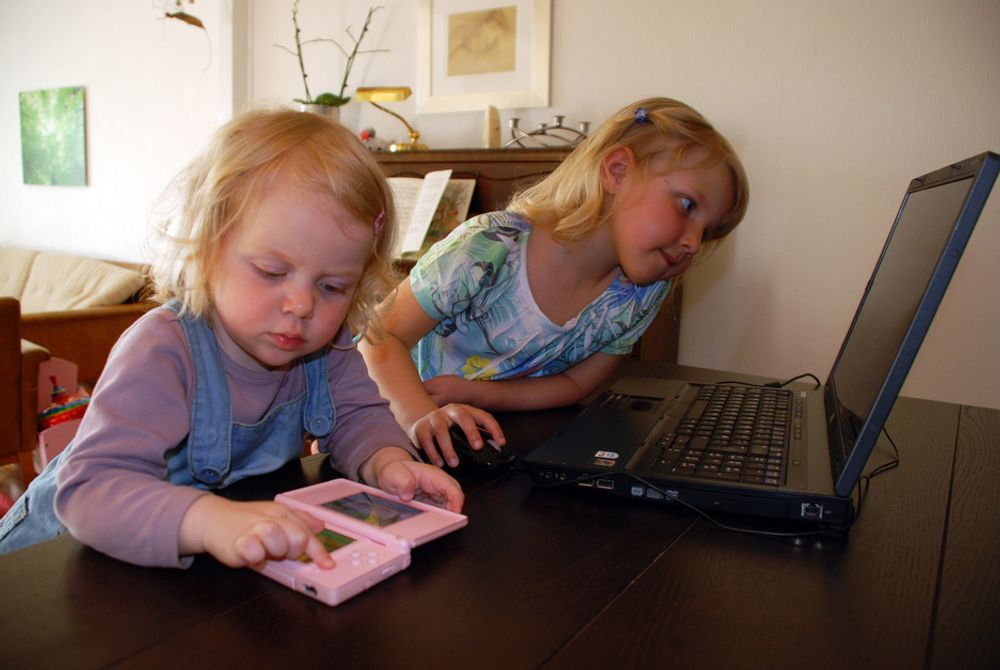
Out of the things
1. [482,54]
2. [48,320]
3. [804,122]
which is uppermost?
[482,54]

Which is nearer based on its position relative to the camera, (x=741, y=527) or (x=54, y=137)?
(x=741, y=527)

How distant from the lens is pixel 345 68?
11.8 ft

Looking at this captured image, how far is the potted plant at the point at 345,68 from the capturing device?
3.24 metres

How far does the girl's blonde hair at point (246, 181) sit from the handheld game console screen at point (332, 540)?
0.28 m

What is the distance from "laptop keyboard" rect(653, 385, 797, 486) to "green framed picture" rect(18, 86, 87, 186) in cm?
504

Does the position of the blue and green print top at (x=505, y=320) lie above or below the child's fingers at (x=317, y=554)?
above

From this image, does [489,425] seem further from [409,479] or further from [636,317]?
[636,317]

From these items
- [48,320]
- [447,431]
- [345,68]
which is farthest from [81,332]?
[447,431]

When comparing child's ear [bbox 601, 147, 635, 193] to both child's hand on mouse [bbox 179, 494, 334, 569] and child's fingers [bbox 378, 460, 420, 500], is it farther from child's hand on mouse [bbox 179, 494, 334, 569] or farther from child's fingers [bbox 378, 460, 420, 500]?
child's hand on mouse [bbox 179, 494, 334, 569]

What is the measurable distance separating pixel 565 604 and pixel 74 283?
185 inches

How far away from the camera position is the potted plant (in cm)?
324

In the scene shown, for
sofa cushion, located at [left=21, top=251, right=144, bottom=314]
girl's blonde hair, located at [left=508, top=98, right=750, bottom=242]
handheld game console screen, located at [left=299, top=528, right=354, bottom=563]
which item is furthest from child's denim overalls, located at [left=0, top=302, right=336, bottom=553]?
sofa cushion, located at [left=21, top=251, right=144, bottom=314]

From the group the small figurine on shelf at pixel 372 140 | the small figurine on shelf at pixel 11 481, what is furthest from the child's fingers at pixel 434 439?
the small figurine on shelf at pixel 372 140

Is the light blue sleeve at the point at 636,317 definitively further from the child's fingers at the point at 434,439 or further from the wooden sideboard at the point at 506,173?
the wooden sideboard at the point at 506,173
